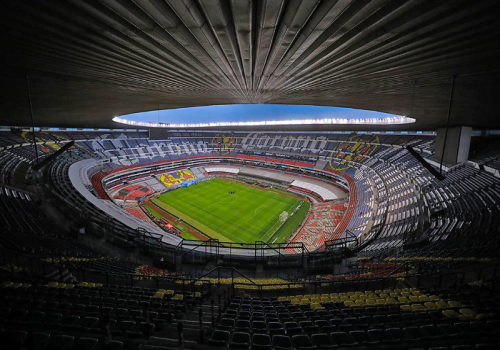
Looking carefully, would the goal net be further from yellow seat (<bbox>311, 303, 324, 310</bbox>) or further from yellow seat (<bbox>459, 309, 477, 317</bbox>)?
yellow seat (<bbox>459, 309, 477, 317</bbox>)

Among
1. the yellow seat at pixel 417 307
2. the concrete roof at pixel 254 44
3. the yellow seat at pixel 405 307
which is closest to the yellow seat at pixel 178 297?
the yellow seat at pixel 405 307

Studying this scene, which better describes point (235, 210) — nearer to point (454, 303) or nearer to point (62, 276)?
point (62, 276)

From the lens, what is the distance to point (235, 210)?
29000 millimetres

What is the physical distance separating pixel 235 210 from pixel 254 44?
81.6ft

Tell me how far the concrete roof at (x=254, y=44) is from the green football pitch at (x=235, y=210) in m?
17.3

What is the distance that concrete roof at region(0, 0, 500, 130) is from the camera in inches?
144

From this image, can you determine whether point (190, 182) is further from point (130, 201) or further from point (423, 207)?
point (423, 207)

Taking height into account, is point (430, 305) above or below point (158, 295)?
above

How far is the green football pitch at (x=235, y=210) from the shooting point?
23.6 m

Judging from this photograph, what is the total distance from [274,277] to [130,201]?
1019 inches

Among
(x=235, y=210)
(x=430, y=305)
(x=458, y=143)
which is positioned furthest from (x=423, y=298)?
(x=235, y=210)

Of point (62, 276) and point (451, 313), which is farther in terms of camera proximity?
point (62, 276)

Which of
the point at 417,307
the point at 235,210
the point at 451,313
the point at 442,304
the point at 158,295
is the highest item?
the point at 451,313

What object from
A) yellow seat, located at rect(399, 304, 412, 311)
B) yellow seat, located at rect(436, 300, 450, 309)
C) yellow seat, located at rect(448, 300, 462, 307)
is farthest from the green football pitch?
yellow seat, located at rect(448, 300, 462, 307)
